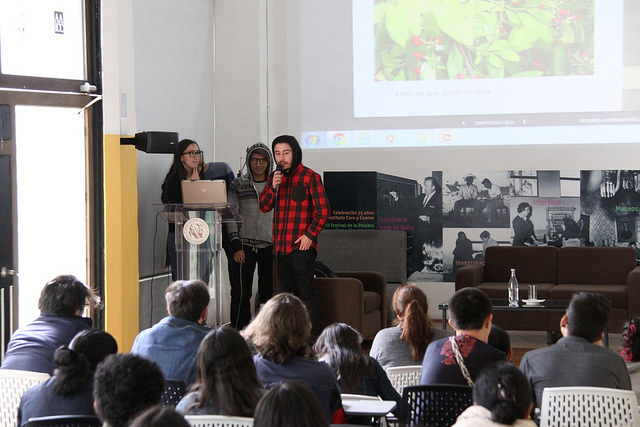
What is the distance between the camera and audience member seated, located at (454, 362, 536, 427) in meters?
2.32

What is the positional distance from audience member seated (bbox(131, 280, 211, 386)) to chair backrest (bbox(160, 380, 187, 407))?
0.31 metres

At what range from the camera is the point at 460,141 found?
7.91m

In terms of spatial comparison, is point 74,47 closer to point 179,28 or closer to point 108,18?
point 108,18

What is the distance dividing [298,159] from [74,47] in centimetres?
186

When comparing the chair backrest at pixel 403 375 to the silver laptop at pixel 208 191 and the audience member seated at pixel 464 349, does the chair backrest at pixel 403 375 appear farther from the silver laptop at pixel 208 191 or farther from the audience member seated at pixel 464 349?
the silver laptop at pixel 208 191

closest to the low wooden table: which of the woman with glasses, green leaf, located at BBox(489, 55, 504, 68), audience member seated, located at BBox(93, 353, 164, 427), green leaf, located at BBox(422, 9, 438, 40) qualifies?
the woman with glasses

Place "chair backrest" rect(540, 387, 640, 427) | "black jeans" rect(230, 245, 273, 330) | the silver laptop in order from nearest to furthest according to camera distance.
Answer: "chair backrest" rect(540, 387, 640, 427), the silver laptop, "black jeans" rect(230, 245, 273, 330)

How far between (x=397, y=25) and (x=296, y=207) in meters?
2.34

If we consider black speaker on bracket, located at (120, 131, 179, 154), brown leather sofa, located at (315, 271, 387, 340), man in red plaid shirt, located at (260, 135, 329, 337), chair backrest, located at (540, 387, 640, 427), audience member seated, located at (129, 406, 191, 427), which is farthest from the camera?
brown leather sofa, located at (315, 271, 387, 340)

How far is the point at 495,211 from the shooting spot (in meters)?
8.05

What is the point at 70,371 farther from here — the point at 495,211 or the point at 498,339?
the point at 495,211

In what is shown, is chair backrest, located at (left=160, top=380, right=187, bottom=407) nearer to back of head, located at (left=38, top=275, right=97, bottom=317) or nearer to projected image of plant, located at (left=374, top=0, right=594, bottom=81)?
back of head, located at (left=38, top=275, right=97, bottom=317)

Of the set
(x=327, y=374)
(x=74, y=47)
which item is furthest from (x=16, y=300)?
(x=327, y=374)

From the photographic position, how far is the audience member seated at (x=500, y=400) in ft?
7.63
